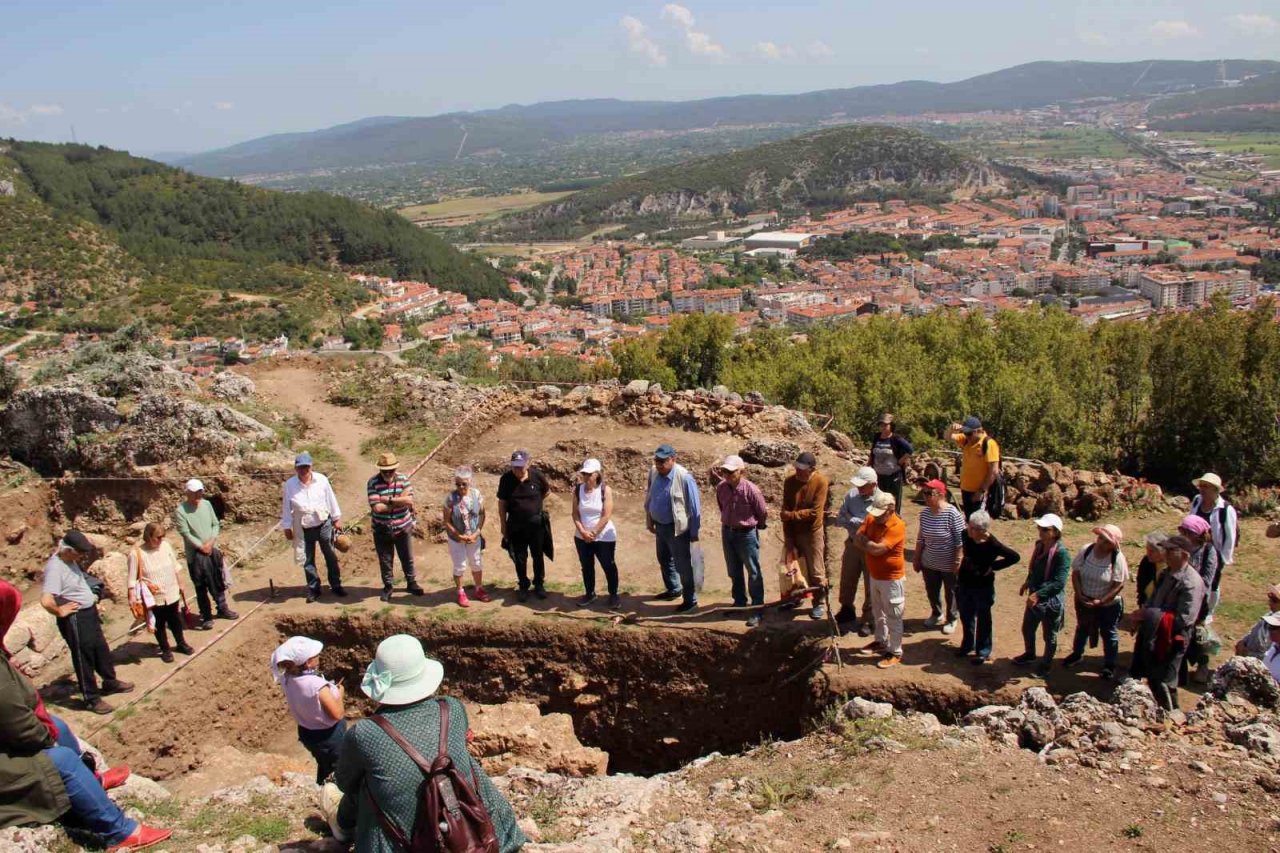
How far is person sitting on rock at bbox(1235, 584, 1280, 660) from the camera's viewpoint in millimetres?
6864

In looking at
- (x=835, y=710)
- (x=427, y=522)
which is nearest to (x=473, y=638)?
(x=427, y=522)

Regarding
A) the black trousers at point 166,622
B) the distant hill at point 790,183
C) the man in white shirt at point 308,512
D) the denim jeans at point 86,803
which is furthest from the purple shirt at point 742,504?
the distant hill at point 790,183

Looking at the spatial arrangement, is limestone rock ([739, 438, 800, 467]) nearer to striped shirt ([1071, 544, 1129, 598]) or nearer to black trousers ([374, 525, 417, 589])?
black trousers ([374, 525, 417, 589])

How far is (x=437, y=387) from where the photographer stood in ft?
55.6

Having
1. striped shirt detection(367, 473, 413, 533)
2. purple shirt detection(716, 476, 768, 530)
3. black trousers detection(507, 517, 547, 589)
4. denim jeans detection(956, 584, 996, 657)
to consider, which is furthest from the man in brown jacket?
striped shirt detection(367, 473, 413, 533)

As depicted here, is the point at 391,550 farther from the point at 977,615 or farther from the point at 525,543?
the point at 977,615

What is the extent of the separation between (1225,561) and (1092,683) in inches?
80.5

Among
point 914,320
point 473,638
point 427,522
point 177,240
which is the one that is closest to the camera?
point 473,638

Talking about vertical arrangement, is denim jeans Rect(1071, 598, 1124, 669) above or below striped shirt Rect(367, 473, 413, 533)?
below

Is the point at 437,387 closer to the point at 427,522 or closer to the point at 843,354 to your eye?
the point at 427,522

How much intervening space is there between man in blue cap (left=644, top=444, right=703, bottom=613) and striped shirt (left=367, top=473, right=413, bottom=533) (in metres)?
2.76

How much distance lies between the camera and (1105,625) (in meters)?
7.28

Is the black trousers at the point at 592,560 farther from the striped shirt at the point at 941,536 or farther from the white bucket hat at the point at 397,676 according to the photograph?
the white bucket hat at the point at 397,676

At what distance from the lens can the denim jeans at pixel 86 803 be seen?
16.9 feet
